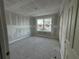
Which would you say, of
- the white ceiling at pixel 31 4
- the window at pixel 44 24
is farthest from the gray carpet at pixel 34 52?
the window at pixel 44 24

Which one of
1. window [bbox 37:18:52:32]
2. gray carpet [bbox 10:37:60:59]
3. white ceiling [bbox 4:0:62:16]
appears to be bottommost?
gray carpet [bbox 10:37:60:59]

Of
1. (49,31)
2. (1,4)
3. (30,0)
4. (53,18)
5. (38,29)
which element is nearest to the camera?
(1,4)

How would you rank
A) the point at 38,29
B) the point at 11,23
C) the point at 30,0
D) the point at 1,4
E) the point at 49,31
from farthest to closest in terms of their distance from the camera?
1. the point at 38,29
2. the point at 49,31
3. the point at 11,23
4. the point at 30,0
5. the point at 1,4

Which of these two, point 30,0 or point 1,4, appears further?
point 30,0

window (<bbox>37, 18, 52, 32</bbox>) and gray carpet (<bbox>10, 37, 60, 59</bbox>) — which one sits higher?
window (<bbox>37, 18, 52, 32</bbox>)

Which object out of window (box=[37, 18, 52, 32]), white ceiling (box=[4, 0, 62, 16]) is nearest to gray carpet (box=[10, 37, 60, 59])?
white ceiling (box=[4, 0, 62, 16])

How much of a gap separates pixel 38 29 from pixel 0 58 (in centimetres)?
550

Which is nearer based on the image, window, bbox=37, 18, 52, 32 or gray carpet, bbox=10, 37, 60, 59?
gray carpet, bbox=10, 37, 60, 59

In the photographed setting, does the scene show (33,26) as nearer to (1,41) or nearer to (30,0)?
(30,0)

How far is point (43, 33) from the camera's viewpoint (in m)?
5.87

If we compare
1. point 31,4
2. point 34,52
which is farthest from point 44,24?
point 34,52

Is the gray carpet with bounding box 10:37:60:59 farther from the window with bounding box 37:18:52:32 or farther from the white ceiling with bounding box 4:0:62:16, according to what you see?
the window with bounding box 37:18:52:32

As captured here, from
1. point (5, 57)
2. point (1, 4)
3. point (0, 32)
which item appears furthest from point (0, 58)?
point (1, 4)

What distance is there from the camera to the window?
18.2 ft
